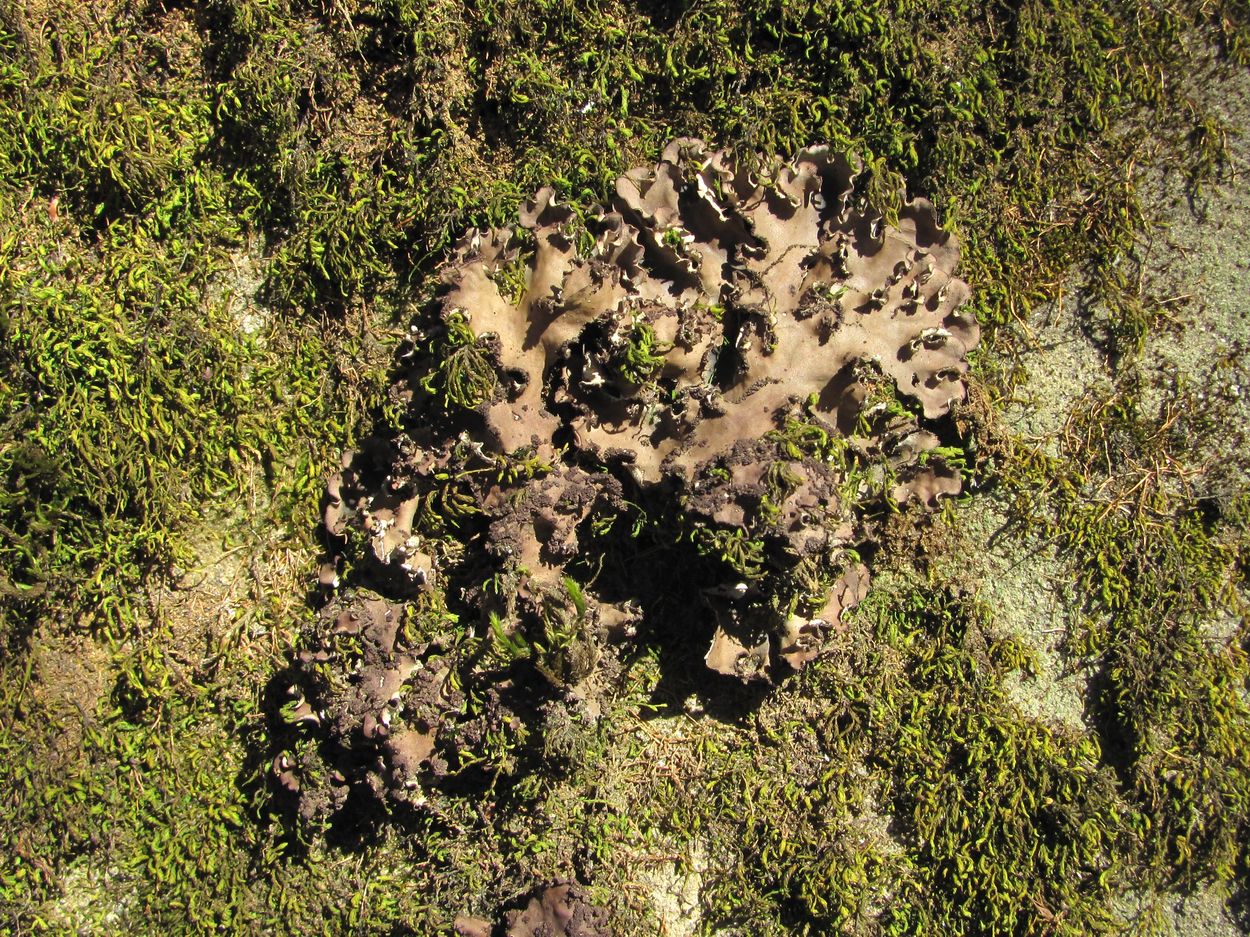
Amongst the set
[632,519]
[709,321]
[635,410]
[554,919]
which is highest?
[709,321]

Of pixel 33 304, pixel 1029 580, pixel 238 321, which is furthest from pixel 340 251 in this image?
pixel 1029 580

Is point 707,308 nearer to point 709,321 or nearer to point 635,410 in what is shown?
point 709,321

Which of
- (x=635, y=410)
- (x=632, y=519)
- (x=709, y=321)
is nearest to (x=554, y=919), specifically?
(x=632, y=519)

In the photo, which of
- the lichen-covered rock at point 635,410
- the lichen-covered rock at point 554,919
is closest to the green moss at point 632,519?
the lichen-covered rock at point 554,919

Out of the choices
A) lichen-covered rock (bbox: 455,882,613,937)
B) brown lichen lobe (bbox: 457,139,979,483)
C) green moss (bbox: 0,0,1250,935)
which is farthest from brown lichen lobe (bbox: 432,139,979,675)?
lichen-covered rock (bbox: 455,882,613,937)

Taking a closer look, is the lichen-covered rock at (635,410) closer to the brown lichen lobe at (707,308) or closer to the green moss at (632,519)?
the brown lichen lobe at (707,308)

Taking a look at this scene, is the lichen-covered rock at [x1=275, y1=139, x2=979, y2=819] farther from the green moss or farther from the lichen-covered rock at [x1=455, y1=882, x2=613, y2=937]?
the lichen-covered rock at [x1=455, y1=882, x2=613, y2=937]

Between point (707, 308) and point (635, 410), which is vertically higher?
point (707, 308)

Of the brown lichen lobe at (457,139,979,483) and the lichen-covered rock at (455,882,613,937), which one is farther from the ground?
the brown lichen lobe at (457,139,979,483)

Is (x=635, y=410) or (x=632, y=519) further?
(x=632, y=519)
